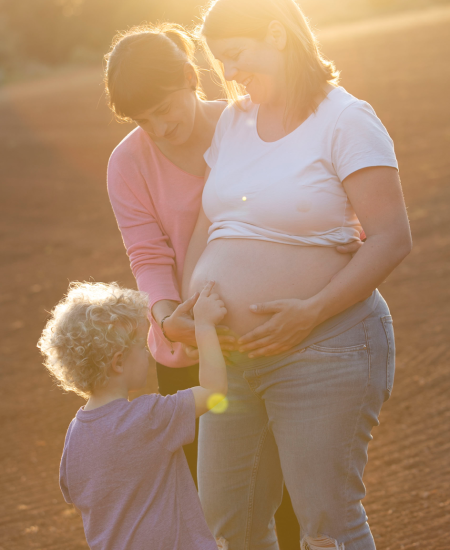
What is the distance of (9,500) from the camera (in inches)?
148

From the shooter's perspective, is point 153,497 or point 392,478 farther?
point 392,478

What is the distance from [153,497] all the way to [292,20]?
148cm

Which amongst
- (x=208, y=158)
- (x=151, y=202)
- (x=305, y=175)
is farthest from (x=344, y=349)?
(x=151, y=202)

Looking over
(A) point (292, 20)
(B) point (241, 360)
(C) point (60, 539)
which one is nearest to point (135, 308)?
(B) point (241, 360)

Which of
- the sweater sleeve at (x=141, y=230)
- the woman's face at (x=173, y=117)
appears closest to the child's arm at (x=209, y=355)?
the sweater sleeve at (x=141, y=230)

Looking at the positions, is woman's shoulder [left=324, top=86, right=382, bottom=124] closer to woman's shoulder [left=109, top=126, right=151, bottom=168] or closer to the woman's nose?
the woman's nose

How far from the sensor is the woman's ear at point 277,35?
1860 mm

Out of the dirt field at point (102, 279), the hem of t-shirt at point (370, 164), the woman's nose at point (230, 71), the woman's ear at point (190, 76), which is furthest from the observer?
the dirt field at point (102, 279)

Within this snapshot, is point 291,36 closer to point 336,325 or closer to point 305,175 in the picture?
point 305,175

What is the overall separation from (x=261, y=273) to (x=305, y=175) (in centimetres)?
34

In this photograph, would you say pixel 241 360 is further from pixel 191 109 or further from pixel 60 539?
pixel 60 539

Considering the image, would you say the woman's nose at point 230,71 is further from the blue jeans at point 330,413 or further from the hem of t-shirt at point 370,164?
the blue jeans at point 330,413

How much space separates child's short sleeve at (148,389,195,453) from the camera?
180 cm

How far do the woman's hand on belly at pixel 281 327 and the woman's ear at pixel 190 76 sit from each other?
856mm
